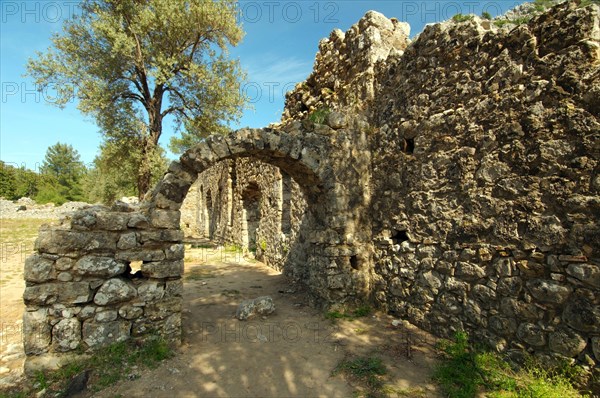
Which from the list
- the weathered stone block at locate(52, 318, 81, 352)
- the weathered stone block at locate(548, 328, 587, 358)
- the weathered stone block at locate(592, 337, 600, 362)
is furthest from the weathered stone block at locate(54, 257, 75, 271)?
the weathered stone block at locate(592, 337, 600, 362)

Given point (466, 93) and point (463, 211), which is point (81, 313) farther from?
point (466, 93)

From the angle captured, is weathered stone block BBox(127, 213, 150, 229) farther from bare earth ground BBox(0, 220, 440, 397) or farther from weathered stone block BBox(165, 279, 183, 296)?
bare earth ground BBox(0, 220, 440, 397)

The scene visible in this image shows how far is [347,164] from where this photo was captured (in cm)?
601

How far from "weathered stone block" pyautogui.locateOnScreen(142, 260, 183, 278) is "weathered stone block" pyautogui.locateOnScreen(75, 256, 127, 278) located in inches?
12.1

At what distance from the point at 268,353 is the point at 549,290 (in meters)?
3.54

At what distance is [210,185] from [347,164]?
13.2 m

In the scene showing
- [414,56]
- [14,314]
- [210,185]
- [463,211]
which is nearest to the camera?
[463,211]

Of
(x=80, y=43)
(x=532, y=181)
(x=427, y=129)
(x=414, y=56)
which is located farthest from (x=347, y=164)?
(x=80, y=43)

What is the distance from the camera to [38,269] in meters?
3.72

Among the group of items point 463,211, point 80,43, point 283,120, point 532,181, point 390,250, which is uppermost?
point 80,43

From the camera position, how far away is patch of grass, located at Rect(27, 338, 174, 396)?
3498mm

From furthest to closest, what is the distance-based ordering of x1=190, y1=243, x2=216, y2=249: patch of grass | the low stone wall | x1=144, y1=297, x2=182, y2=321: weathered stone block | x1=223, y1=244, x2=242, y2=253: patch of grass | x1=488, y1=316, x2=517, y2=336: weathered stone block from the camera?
x1=190, y1=243, x2=216, y2=249: patch of grass
x1=223, y1=244, x2=242, y2=253: patch of grass
x1=144, y1=297, x2=182, y2=321: weathered stone block
the low stone wall
x1=488, y1=316, x2=517, y2=336: weathered stone block

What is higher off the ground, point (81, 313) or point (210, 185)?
point (210, 185)

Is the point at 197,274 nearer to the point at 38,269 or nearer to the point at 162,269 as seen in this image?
the point at 162,269
